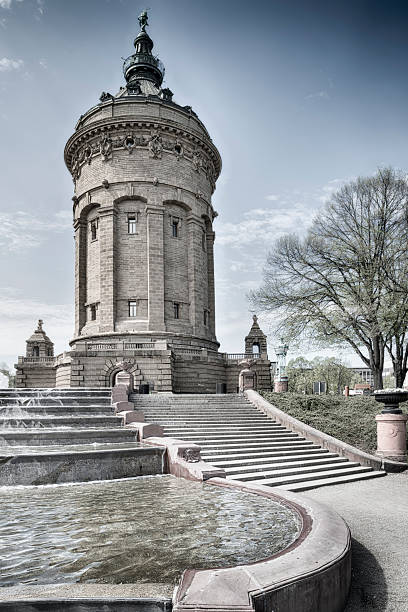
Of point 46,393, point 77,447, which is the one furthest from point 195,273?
point 77,447

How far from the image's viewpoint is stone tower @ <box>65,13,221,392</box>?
35.4 meters

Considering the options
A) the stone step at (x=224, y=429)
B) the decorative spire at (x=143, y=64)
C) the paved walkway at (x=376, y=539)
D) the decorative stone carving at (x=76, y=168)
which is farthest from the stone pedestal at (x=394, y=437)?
the decorative spire at (x=143, y=64)

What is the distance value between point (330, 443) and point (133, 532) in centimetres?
1117

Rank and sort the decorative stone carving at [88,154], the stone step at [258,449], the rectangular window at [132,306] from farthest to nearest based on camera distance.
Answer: the decorative stone carving at [88,154], the rectangular window at [132,306], the stone step at [258,449]

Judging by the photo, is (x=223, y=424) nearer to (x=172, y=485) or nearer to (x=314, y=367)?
(x=172, y=485)

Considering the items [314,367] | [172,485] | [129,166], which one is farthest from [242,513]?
[314,367]

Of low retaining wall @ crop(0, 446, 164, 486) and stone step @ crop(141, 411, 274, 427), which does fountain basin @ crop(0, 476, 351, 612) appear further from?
stone step @ crop(141, 411, 274, 427)

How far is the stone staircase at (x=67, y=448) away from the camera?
9516 millimetres

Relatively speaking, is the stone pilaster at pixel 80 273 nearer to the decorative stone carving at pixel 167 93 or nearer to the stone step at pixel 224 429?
the decorative stone carving at pixel 167 93

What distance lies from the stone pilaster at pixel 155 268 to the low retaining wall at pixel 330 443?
1539 cm

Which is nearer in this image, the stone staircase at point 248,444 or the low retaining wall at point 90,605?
the low retaining wall at point 90,605

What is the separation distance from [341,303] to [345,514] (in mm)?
20201

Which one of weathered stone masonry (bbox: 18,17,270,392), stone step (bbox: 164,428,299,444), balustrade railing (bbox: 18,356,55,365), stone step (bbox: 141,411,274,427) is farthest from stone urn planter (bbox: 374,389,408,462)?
balustrade railing (bbox: 18,356,55,365)

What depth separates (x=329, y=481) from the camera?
12.2 meters
